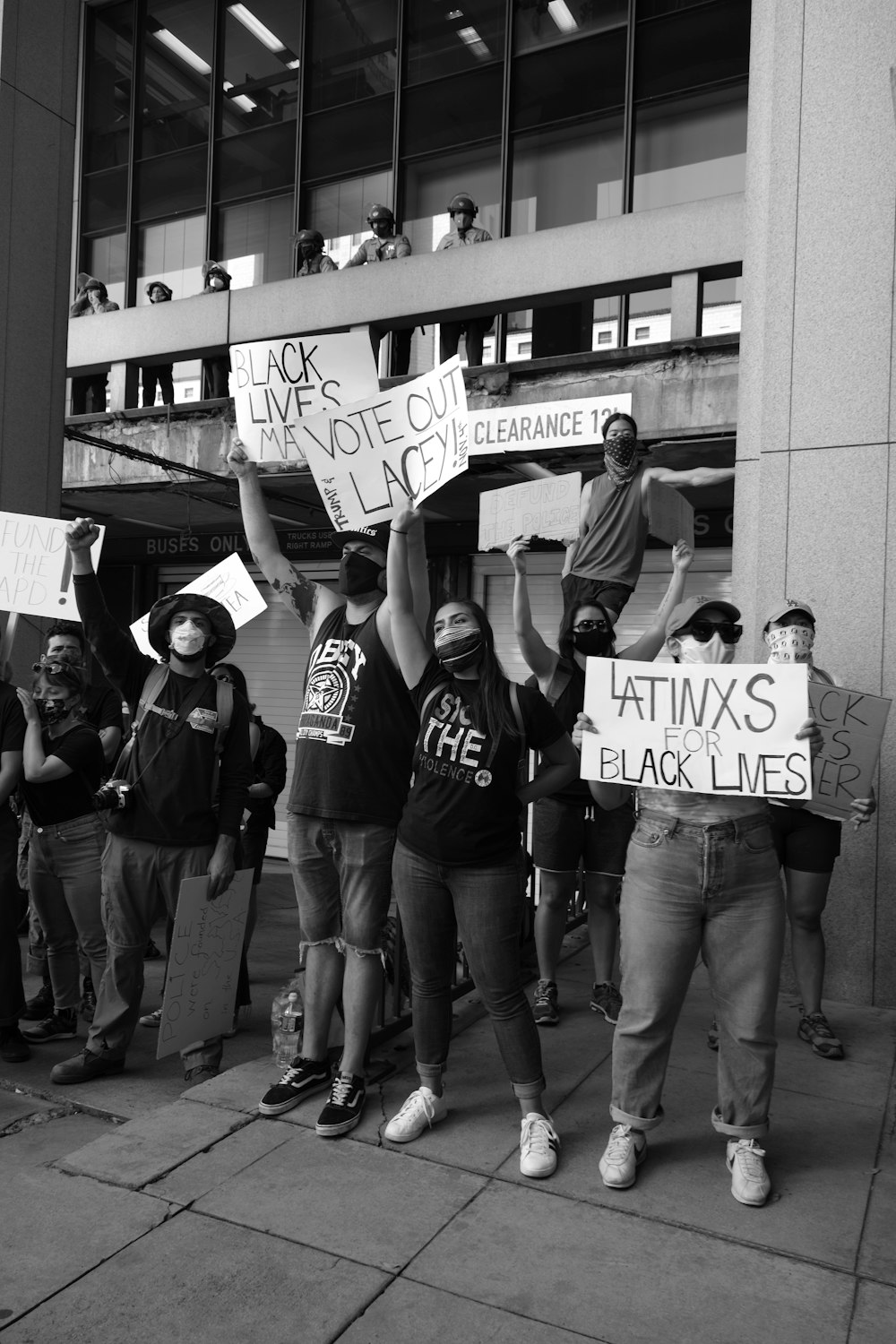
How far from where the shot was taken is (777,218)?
6086 mm

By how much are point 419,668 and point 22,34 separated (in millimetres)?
7798

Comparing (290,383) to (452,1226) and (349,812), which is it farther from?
(452,1226)

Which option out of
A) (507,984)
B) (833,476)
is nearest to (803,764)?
(507,984)

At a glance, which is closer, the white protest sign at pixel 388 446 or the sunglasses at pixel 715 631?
the sunglasses at pixel 715 631

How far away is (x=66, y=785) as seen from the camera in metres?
5.55

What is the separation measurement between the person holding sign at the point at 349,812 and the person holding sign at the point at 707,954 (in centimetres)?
99

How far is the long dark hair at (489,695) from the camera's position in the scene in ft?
12.2

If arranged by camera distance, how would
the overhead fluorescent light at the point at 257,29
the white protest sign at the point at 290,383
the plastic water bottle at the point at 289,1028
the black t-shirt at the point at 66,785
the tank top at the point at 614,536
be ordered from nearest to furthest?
the plastic water bottle at the point at 289,1028
the white protest sign at the point at 290,383
the black t-shirt at the point at 66,785
the tank top at the point at 614,536
the overhead fluorescent light at the point at 257,29

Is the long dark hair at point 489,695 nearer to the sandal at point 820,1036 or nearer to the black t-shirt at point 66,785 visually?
the sandal at point 820,1036

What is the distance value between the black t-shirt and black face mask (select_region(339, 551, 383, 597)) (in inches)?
79.8

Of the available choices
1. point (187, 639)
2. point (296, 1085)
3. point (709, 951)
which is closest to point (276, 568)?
point (187, 639)

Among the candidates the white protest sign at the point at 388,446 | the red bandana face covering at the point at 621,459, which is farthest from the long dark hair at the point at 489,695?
the red bandana face covering at the point at 621,459

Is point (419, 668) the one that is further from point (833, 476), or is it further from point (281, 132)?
point (281, 132)

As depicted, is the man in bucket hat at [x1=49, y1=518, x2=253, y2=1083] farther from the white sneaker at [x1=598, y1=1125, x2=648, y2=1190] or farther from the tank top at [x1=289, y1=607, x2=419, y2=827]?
the white sneaker at [x1=598, y1=1125, x2=648, y2=1190]
